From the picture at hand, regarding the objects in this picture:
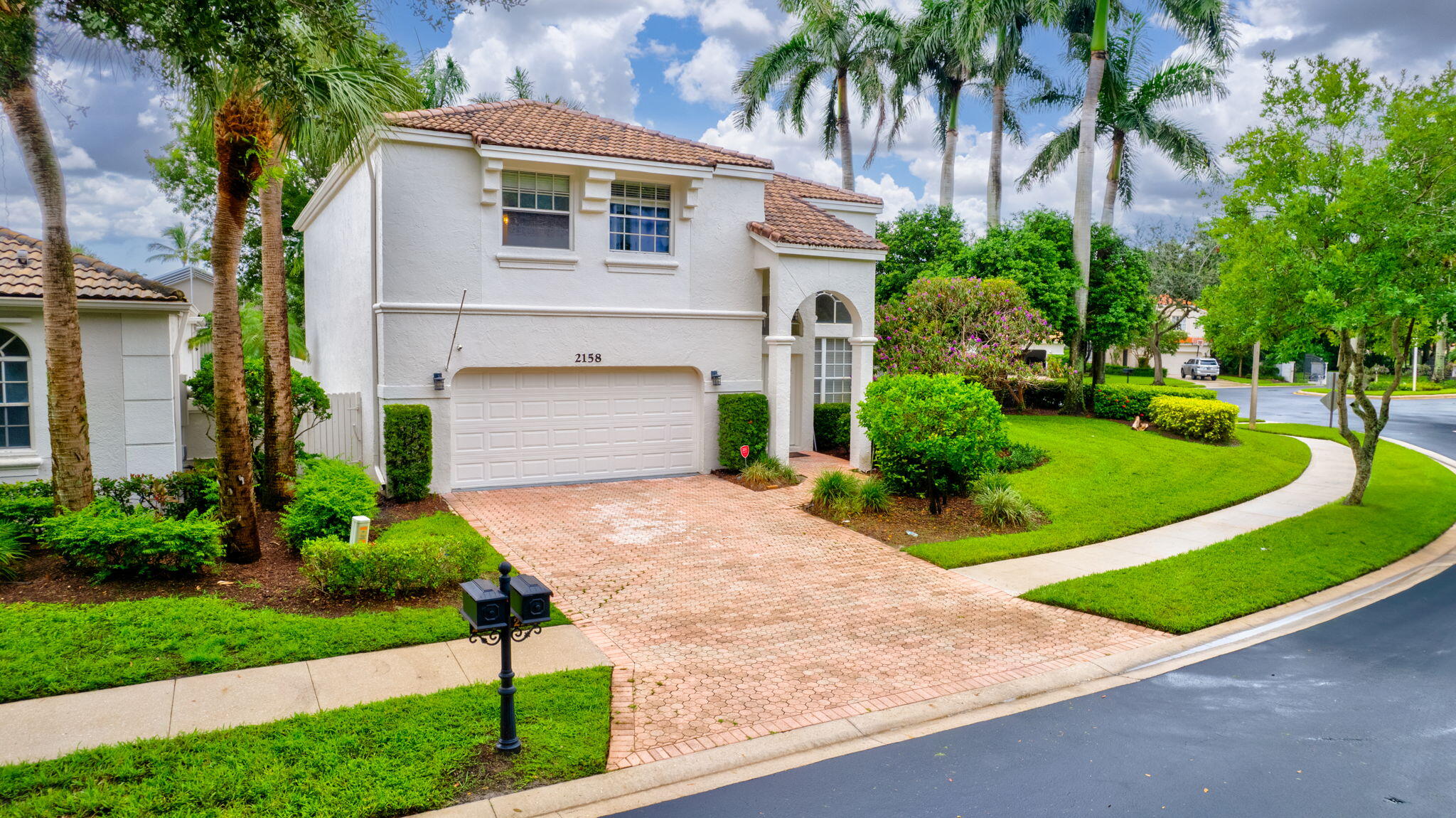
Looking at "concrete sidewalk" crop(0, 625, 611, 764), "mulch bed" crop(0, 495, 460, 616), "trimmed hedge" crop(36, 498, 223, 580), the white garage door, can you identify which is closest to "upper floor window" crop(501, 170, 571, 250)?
the white garage door

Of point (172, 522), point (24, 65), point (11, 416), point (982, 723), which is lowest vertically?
point (982, 723)

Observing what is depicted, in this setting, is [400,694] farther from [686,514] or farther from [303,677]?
[686,514]

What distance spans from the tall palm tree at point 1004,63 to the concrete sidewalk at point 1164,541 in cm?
1715

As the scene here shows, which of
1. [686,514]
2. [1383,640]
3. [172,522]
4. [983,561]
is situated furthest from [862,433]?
[172,522]

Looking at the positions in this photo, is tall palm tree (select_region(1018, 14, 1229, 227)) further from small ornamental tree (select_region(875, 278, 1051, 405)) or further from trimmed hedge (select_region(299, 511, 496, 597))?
trimmed hedge (select_region(299, 511, 496, 597))

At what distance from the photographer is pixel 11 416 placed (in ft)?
42.6

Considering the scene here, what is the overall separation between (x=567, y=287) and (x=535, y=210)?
155 centimetres

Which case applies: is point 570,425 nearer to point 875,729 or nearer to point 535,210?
point 535,210

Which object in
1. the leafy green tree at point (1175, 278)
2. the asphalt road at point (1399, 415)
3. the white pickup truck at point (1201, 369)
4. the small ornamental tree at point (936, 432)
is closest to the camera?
the small ornamental tree at point (936, 432)

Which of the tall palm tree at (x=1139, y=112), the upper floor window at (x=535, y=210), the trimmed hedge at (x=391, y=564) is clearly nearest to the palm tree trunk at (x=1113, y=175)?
the tall palm tree at (x=1139, y=112)

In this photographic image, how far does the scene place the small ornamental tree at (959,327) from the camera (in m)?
22.0

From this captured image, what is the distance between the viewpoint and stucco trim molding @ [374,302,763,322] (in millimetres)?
14977

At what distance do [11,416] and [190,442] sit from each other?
10.3ft

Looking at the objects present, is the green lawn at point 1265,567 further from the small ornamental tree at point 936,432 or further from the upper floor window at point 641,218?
the upper floor window at point 641,218
